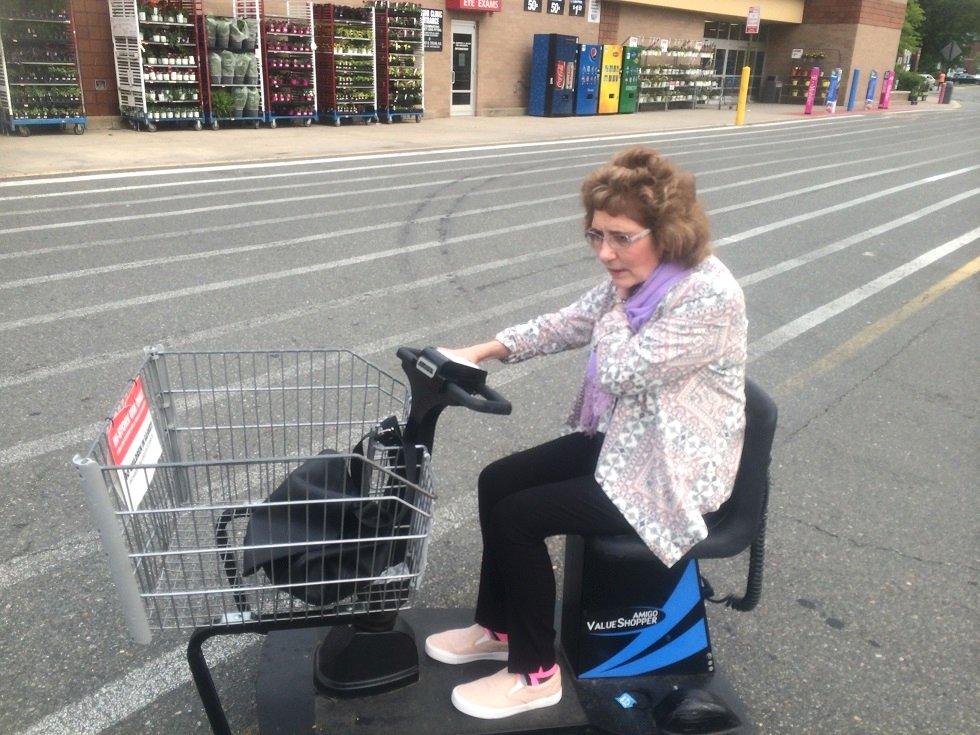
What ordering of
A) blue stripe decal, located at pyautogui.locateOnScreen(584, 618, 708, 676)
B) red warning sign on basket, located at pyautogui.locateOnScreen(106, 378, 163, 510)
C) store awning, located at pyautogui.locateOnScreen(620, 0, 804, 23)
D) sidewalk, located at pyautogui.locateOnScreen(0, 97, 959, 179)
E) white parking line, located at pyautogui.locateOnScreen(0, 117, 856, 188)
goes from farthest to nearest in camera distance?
1. store awning, located at pyautogui.locateOnScreen(620, 0, 804, 23)
2. sidewalk, located at pyautogui.locateOnScreen(0, 97, 959, 179)
3. white parking line, located at pyautogui.locateOnScreen(0, 117, 856, 188)
4. blue stripe decal, located at pyautogui.locateOnScreen(584, 618, 708, 676)
5. red warning sign on basket, located at pyautogui.locateOnScreen(106, 378, 163, 510)

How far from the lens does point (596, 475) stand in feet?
7.41

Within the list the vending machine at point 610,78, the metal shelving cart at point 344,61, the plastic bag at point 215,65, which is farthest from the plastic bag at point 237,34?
the vending machine at point 610,78

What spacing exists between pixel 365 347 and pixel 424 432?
329 centimetres

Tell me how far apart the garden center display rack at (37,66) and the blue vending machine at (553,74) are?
43.6 ft

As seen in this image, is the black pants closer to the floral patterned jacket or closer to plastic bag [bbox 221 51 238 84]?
the floral patterned jacket

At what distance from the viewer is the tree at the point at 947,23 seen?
61906 millimetres

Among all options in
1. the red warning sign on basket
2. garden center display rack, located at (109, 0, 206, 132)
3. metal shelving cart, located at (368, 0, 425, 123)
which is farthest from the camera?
metal shelving cart, located at (368, 0, 425, 123)

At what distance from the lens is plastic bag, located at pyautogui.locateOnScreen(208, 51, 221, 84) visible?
16.3m

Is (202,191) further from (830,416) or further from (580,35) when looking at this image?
(580,35)

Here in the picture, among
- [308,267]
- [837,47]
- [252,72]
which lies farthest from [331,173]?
[837,47]

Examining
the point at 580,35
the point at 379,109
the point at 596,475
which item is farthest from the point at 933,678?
the point at 580,35

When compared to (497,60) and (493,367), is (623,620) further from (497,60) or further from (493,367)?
(497,60)

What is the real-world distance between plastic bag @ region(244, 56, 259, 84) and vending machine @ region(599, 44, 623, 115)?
11760 millimetres

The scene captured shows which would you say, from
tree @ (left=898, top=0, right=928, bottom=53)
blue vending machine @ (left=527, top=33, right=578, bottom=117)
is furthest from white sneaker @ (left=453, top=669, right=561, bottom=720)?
tree @ (left=898, top=0, right=928, bottom=53)
